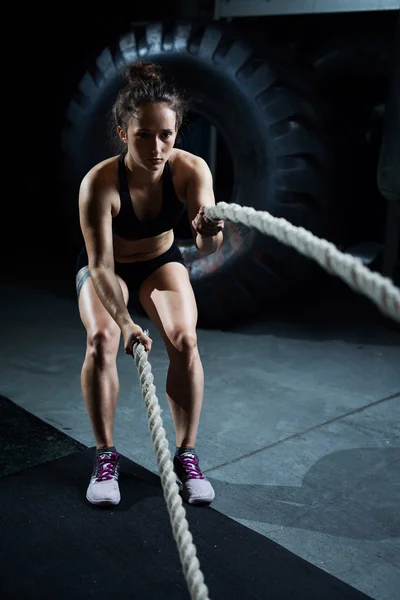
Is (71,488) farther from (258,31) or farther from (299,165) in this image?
(258,31)

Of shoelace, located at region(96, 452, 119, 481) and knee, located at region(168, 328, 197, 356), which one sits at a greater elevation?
knee, located at region(168, 328, 197, 356)

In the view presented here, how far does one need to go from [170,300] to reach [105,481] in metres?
0.57

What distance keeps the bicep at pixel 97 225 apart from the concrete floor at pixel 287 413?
0.76m

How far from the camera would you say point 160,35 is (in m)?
3.95

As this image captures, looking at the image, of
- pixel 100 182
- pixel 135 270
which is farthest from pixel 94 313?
pixel 100 182

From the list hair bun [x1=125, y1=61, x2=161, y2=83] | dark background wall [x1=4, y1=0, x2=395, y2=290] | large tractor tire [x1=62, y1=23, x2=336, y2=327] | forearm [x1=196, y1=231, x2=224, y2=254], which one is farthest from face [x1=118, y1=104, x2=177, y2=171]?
dark background wall [x1=4, y1=0, x2=395, y2=290]

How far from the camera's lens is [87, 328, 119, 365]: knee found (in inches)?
84.5

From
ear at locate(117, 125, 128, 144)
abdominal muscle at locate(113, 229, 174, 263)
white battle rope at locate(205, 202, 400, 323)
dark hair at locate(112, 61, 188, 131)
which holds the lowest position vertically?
abdominal muscle at locate(113, 229, 174, 263)

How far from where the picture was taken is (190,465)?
2260mm

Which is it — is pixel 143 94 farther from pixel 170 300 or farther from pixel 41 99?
pixel 41 99

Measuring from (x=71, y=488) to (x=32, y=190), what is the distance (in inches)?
158

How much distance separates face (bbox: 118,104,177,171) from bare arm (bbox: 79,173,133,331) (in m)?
0.15

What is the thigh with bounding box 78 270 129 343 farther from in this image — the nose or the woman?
the nose

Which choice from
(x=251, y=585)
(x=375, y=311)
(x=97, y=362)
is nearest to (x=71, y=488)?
(x=97, y=362)
